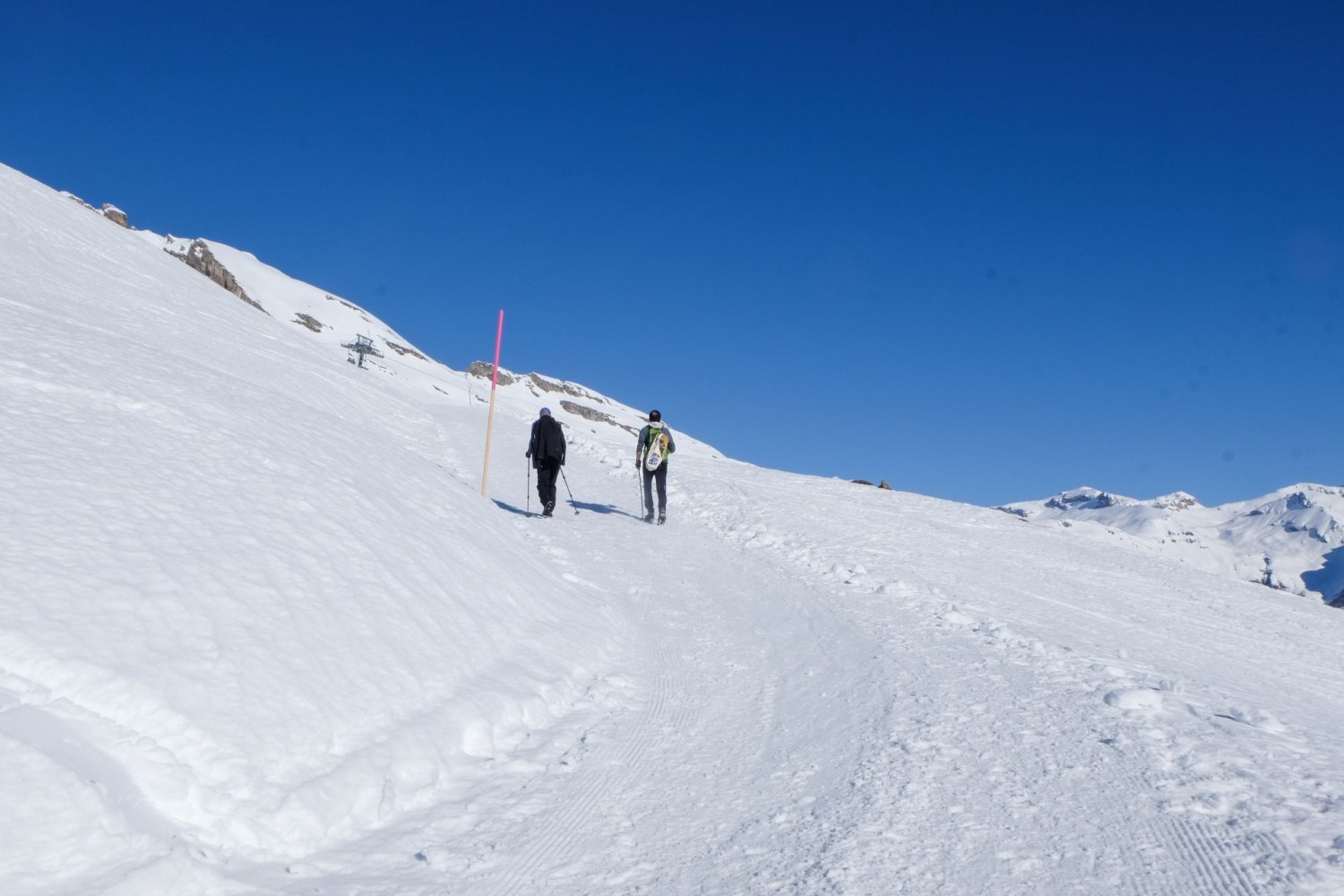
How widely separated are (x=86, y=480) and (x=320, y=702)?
2.65m

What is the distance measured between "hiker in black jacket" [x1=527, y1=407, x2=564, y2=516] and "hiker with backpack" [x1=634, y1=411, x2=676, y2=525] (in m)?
1.61

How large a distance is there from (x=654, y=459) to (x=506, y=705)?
1011cm

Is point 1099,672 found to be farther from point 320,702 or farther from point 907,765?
point 320,702

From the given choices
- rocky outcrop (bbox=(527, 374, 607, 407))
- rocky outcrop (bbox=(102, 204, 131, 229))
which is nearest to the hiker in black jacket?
rocky outcrop (bbox=(102, 204, 131, 229))

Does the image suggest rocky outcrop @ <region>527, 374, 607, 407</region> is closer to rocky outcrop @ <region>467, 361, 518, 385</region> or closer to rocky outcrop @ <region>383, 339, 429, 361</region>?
rocky outcrop @ <region>467, 361, 518, 385</region>

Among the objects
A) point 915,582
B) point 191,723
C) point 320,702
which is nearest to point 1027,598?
point 915,582

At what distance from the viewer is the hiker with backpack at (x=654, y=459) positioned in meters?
16.5

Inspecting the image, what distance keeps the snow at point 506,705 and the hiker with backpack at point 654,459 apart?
4151 millimetres

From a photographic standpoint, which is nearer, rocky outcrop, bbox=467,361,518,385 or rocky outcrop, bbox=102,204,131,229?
→ rocky outcrop, bbox=102,204,131,229

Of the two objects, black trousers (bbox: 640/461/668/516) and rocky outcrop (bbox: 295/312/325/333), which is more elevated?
rocky outcrop (bbox: 295/312/325/333)

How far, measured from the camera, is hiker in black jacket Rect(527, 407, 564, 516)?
15.8 m

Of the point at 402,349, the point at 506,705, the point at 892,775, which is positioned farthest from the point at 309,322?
the point at 892,775

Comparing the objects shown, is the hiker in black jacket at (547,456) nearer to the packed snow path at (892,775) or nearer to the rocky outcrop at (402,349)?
the packed snow path at (892,775)

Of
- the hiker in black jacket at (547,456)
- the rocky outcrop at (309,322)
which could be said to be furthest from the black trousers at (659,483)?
the rocky outcrop at (309,322)
